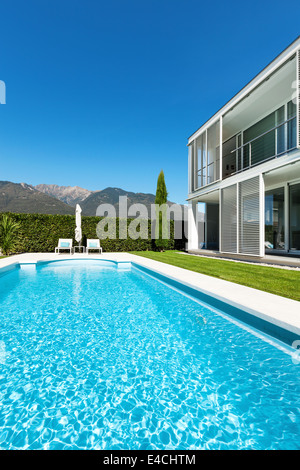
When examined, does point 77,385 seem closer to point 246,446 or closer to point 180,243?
point 246,446

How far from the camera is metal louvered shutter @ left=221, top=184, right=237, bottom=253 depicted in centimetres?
1038

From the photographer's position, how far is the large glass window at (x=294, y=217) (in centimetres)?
971

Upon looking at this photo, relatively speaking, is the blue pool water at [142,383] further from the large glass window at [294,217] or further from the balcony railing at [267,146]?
the large glass window at [294,217]

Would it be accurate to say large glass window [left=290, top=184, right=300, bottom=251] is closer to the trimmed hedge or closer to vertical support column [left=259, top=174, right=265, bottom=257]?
vertical support column [left=259, top=174, right=265, bottom=257]

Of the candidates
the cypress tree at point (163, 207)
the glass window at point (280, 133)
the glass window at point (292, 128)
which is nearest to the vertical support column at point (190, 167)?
the cypress tree at point (163, 207)

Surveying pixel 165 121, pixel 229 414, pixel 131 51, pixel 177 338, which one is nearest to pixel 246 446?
pixel 229 414

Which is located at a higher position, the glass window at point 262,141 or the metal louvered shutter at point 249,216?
the glass window at point 262,141

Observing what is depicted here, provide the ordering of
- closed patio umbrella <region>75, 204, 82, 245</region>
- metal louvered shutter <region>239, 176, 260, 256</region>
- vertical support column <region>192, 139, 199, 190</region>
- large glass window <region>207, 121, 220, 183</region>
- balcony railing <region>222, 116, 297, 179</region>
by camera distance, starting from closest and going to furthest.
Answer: balcony railing <region>222, 116, 297, 179</region>
metal louvered shutter <region>239, 176, 260, 256</region>
large glass window <region>207, 121, 220, 183</region>
vertical support column <region>192, 139, 199, 190</region>
closed patio umbrella <region>75, 204, 82, 245</region>

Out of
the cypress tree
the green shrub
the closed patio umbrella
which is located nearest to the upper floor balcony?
the cypress tree

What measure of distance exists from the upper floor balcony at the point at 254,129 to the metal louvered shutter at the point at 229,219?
1029 millimetres

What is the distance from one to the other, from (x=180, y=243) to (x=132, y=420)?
1465 centimetres

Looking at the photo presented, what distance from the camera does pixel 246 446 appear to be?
158 cm

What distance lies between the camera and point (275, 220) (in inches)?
421

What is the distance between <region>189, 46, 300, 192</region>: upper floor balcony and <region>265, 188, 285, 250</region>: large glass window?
187cm
